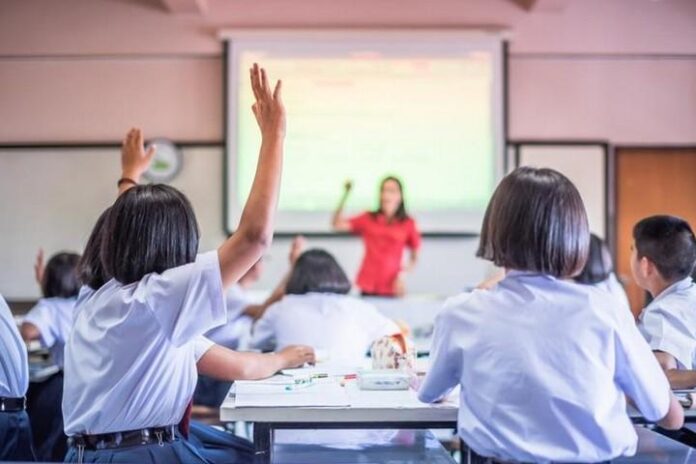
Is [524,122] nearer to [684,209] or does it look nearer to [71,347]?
[684,209]

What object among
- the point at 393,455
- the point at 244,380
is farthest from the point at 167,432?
the point at 393,455

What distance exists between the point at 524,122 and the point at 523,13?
0.81 meters

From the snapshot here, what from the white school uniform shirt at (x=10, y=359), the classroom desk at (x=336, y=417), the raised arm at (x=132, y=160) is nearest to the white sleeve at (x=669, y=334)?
the classroom desk at (x=336, y=417)

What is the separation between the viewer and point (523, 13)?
6020 millimetres

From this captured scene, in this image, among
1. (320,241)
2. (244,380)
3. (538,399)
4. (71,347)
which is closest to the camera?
(538,399)

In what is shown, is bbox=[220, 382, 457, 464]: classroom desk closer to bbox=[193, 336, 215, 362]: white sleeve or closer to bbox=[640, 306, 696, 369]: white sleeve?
bbox=[193, 336, 215, 362]: white sleeve

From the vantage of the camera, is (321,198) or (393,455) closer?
(393,455)

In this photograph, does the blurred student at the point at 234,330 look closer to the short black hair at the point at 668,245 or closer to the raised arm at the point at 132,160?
the raised arm at the point at 132,160

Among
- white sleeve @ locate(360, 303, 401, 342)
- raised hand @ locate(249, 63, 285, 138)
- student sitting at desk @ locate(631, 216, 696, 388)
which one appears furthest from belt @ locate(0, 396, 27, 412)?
student sitting at desk @ locate(631, 216, 696, 388)

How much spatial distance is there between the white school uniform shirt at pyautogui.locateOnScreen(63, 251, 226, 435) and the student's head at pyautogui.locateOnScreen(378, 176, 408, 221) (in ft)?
12.1

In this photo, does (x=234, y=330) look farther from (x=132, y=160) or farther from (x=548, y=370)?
(x=548, y=370)

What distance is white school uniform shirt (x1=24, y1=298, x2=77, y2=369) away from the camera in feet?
9.70

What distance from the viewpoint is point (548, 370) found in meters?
1.34

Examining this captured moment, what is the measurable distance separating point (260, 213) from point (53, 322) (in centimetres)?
185
